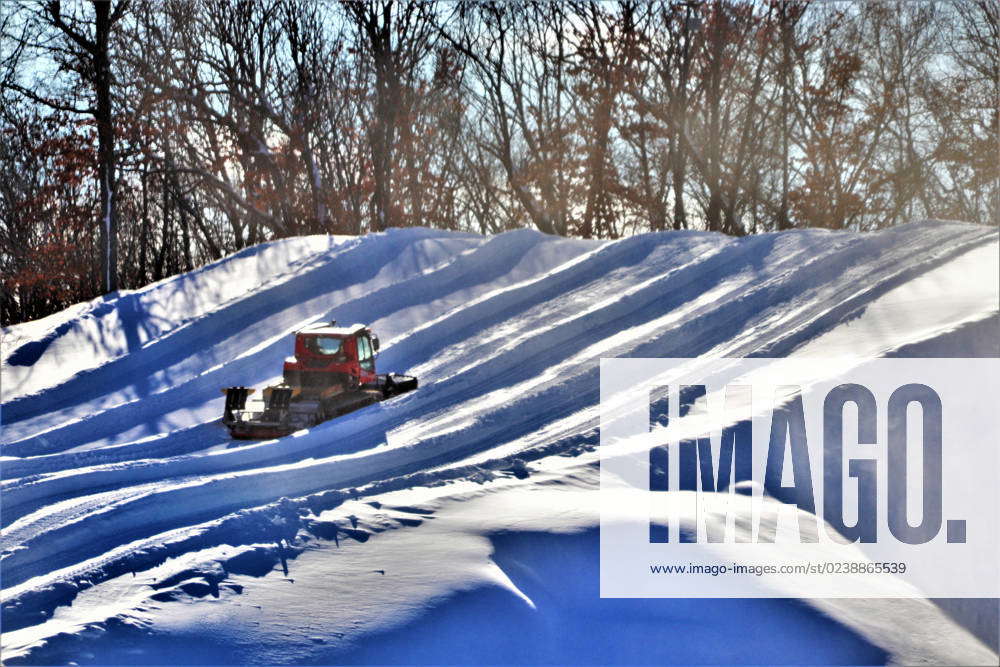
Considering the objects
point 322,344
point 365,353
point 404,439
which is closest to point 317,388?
point 322,344

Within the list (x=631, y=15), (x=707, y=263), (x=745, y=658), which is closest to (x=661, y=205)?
(x=631, y=15)

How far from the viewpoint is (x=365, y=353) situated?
337 inches

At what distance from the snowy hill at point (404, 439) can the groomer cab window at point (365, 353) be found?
553mm

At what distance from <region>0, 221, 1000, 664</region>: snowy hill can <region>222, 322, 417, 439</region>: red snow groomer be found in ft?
0.75

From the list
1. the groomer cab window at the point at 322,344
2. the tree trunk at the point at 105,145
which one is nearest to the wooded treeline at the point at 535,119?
the tree trunk at the point at 105,145

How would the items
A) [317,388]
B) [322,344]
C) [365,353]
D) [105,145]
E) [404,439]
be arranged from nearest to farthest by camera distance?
[404,439] < [317,388] < [322,344] < [365,353] < [105,145]

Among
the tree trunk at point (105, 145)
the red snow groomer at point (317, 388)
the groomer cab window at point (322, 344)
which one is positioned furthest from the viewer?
the tree trunk at point (105, 145)

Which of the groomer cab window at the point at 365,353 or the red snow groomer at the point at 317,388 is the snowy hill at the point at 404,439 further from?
the groomer cab window at the point at 365,353

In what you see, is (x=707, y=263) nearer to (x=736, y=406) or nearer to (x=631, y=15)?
(x=736, y=406)

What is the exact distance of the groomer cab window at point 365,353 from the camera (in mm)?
8469

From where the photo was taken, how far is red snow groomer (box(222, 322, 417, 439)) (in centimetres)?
766

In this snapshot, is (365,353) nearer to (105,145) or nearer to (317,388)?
(317,388)

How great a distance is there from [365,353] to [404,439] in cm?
150

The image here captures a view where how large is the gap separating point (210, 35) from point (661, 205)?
341 inches
